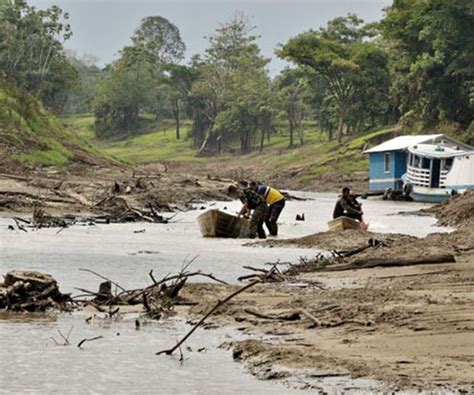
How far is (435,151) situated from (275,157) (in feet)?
120

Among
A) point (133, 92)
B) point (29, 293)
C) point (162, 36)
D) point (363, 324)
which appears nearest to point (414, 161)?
point (29, 293)

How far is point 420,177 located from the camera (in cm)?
5319

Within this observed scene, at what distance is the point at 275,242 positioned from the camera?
966 inches

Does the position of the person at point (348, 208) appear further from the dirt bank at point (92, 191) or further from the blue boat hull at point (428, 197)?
the blue boat hull at point (428, 197)

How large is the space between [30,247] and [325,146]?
61.7 m

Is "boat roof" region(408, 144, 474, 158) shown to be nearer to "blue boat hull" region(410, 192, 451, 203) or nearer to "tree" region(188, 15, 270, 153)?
"blue boat hull" region(410, 192, 451, 203)

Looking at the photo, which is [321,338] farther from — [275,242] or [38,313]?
[275,242]

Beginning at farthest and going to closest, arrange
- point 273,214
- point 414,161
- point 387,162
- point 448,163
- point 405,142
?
point 387,162 < point 405,142 < point 414,161 < point 448,163 < point 273,214

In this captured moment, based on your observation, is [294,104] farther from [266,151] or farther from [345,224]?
[345,224]

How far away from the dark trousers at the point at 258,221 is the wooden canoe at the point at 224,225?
0.18 meters

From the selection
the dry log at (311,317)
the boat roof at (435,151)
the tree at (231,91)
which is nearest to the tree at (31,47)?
the tree at (231,91)

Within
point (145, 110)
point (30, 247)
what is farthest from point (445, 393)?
point (145, 110)

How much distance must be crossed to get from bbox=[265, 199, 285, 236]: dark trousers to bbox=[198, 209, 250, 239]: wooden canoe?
0.54m

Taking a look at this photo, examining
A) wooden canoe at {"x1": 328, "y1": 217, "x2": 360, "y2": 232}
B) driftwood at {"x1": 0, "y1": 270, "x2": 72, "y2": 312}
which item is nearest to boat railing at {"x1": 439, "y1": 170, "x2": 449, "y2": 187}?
wooden canoe at {"x1": 328, "y1": 217, "x2": 360, "y2": 232}
